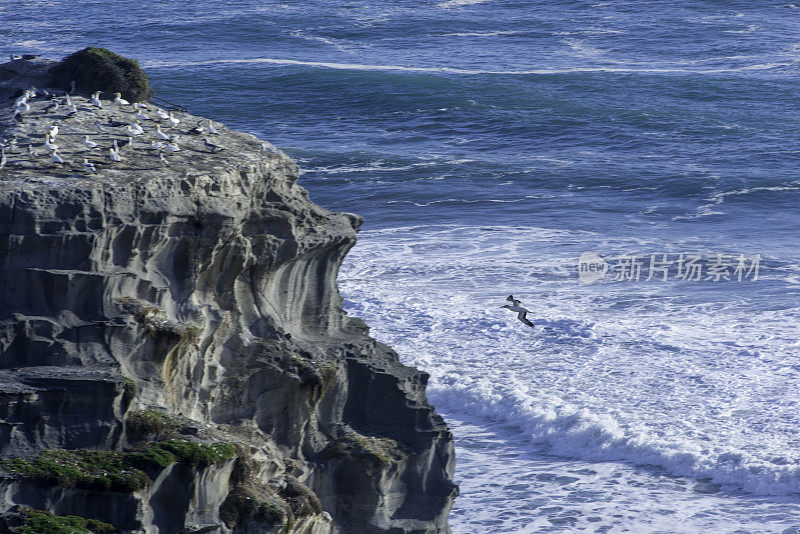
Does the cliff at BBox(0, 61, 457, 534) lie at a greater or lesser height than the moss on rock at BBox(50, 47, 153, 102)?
lesser

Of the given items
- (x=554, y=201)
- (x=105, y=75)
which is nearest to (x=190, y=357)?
(x=105, y=75)

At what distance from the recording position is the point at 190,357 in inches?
578

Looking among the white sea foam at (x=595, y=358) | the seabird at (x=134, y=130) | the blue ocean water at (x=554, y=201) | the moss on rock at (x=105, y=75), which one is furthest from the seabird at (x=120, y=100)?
the white sea foam at (x=595, y=358)

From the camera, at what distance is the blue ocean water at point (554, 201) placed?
23.7 metres

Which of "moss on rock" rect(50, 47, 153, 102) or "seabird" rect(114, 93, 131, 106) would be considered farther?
"moss on rock" rect(50, 47, 153, 102)

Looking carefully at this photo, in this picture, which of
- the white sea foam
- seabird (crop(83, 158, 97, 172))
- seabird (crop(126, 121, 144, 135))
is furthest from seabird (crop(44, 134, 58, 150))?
the white sea foam

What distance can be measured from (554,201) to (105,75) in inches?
1080

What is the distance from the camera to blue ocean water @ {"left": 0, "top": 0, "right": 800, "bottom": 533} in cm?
2366

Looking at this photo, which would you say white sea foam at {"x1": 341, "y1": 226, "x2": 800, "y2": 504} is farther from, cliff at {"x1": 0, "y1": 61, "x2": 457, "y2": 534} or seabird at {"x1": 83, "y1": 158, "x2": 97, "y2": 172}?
seabird at {"x1": 83, "y1": 158, "x2": 97, "y2": 172}

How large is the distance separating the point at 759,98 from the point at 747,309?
31.9 m

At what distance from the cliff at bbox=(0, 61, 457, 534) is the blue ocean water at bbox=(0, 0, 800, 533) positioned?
5.78 metres

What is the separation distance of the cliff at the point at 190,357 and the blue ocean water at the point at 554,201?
5780mm

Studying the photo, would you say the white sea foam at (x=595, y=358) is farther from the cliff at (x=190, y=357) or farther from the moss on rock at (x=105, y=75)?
the moss on rock at (x=105, y=75)

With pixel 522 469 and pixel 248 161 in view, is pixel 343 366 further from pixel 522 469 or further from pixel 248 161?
pixel 522 469
